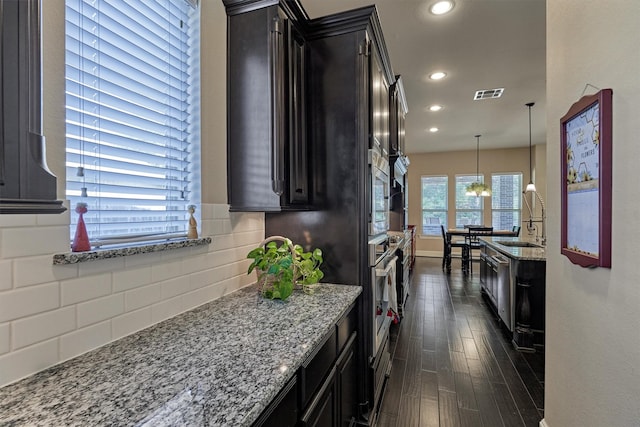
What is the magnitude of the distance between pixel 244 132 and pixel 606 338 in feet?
6.02

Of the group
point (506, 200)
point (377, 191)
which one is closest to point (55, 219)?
point (377, 191)

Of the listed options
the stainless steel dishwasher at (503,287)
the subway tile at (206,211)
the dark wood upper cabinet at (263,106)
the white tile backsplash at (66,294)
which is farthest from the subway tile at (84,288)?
the stainless steel dishwasher at (503,287)

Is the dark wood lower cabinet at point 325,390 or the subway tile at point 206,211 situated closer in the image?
the dark wood lower cabinet at point 325,390

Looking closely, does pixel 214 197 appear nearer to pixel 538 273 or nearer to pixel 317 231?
pixel 317 231

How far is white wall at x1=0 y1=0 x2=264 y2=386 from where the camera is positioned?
32.2 inches

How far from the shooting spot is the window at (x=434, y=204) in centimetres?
845

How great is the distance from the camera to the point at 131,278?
1.14 m

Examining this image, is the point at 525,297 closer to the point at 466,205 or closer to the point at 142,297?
the point at 142,297

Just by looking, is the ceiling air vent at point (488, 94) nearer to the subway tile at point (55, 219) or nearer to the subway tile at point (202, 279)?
the subway tile at point (202, 279)

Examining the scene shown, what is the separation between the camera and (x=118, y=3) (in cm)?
115

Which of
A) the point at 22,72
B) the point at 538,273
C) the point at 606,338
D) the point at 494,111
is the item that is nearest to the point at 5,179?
the point at 22,72

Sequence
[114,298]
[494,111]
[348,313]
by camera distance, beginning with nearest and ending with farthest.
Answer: [114,298], [348,313], [494,111]

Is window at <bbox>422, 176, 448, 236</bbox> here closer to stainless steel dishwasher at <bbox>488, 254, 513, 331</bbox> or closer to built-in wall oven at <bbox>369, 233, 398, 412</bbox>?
stainless steel dishwasher at <bbox>488, 254, 513, 331</bbox>

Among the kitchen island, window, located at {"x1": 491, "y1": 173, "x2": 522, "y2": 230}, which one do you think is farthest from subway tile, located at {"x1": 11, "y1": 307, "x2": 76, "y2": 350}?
window, located at {"x1": 491, "y1": 173, "x2": 522, "y2": 230}
